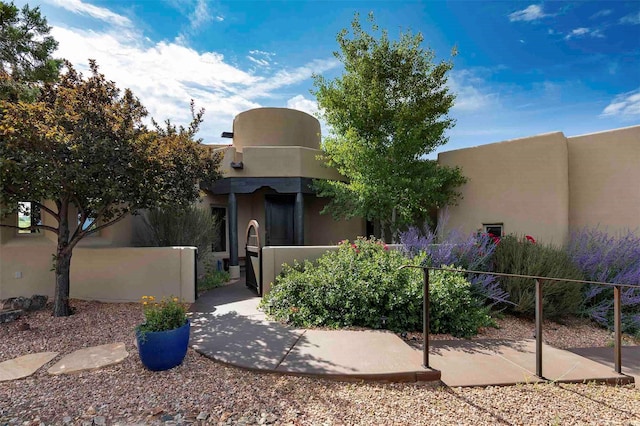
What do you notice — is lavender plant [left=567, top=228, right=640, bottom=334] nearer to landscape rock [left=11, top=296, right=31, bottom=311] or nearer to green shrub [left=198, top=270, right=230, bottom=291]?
green shrub [left=198, top=270, right=230, bottom=291]

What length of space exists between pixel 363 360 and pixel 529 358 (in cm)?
231

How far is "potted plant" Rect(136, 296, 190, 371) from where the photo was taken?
11.2 feet

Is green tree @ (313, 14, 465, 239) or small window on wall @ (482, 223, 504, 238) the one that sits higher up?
green tree @ (313, 14, 465, 239)

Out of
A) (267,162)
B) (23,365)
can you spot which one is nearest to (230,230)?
(267,162)

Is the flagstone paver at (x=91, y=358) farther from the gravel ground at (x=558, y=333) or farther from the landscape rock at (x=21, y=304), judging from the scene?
the gravel ground at (x=558, y=333)

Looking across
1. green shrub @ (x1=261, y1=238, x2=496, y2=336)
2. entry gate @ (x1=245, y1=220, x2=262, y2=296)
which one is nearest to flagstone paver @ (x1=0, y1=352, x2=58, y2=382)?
green shrub @ (x1=261, y1=238, x2=496, y2=336)

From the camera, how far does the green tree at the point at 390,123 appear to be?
8688mm

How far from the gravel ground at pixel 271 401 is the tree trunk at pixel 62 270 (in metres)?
2.53

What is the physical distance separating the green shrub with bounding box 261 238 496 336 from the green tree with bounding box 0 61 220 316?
3.23 meters

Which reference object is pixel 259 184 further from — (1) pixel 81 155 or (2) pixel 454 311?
(2) pixel 454 311

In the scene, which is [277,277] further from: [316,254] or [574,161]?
[574,161]

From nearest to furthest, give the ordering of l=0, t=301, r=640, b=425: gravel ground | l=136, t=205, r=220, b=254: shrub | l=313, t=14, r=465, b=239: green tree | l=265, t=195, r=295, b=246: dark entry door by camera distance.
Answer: l=0, t=301, r=640, b=425: gravel ground → l=136, t=205, r=220, b=254: shrub → l=313, t=14, r=465, b=239: green tree → l=265, t=195, r=295, b=246: dark entry door

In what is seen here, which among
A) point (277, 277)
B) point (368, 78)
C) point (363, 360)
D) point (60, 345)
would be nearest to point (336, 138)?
point (368, 78)

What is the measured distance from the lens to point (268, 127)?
11.0 m
